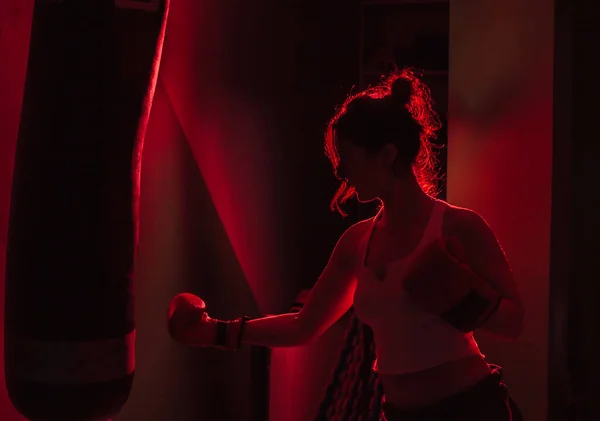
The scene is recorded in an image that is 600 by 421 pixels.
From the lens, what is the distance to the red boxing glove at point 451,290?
47.5 inches

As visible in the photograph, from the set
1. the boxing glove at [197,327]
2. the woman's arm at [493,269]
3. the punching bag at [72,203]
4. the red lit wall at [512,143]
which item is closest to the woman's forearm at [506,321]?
the woman's arm at [493,269]

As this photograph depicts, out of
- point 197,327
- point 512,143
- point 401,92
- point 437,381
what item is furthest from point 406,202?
point 512,143

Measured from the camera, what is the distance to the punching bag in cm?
103

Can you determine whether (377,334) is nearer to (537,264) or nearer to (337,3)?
(537,264)

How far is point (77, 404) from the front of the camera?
3.46 feet

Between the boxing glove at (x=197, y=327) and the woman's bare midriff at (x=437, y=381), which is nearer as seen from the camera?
the woman's bare midriff at (x=437, y=381)

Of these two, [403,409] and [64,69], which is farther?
[403,409]

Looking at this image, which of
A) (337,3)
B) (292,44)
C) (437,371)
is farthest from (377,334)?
(337,3)

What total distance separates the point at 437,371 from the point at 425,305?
163 mm

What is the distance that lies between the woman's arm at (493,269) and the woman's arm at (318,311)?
0.83 ft

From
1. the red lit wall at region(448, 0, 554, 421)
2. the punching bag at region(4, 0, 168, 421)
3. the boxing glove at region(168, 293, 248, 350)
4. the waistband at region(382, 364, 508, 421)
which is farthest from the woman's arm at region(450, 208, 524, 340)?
the punching bag at region(4, 0, 168, 421)

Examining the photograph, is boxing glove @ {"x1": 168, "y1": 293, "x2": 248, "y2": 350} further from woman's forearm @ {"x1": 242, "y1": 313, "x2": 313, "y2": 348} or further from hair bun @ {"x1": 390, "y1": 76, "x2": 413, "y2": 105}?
hair bun @ {"x1": 390, "y1": 76, "x2": 413, "y2": 105}

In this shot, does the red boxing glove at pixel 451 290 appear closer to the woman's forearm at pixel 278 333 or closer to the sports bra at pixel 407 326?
the sports bra at pixel 407 326

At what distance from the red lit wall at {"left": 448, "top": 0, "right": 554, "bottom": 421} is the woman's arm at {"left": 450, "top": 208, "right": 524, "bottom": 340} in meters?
0.35
